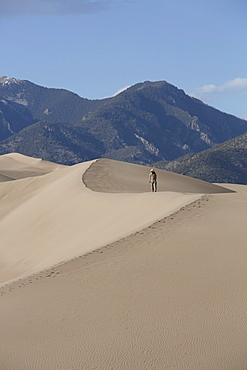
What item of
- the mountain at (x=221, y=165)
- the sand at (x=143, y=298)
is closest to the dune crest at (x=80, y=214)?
the sand at (x=143, y=298)

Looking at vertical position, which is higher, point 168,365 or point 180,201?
point 180,201

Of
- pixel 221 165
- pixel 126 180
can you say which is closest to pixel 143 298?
pixel 126 180

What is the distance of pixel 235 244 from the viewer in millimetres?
13062

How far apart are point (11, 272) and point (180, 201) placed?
639 centimetres

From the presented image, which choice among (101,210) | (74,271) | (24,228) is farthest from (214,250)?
(24,228)

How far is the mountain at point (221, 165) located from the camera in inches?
4840

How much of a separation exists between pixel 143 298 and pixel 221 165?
12213 centimetres

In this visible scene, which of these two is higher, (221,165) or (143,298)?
(221,165)

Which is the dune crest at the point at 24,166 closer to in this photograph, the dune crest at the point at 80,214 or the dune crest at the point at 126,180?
the dune crest at the point at 126,180

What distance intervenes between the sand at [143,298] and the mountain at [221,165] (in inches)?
4105

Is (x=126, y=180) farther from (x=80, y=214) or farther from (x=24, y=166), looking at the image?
(x=24, y=166)

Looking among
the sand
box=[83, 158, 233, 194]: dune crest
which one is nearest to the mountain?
box=[83, 158, 233, 194]: dune crest

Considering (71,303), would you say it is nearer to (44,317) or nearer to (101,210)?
(44,317)

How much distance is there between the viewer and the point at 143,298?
1006 centimetres
